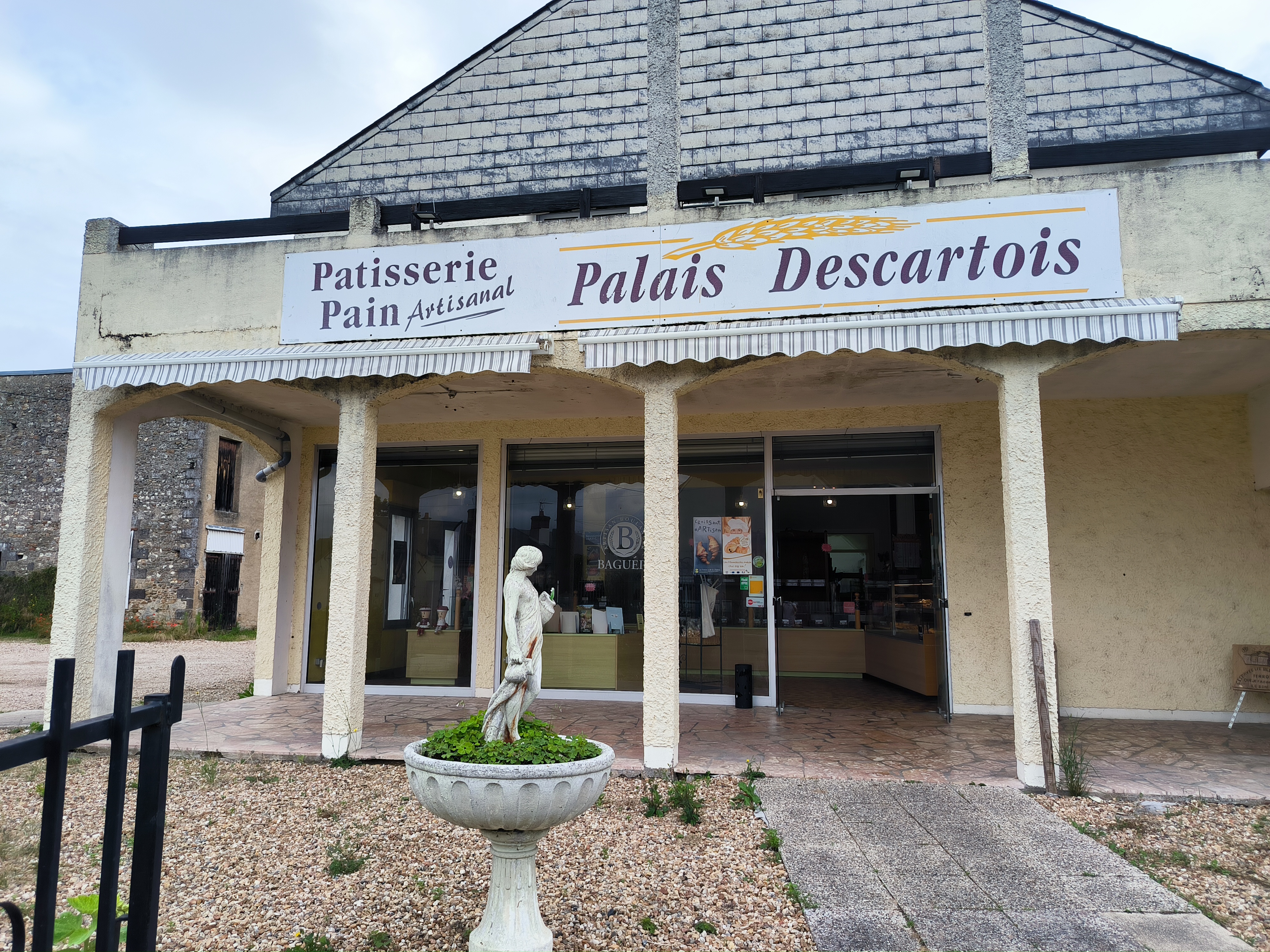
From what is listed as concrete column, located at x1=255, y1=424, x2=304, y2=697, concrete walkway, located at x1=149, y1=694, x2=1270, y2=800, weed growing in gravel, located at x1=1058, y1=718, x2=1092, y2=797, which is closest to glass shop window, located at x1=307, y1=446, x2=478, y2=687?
concrete column, located at x1=255, y1=424, x2=304, y2=697

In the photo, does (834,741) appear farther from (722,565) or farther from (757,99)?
(757,99)

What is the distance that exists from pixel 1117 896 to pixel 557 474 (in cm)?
675

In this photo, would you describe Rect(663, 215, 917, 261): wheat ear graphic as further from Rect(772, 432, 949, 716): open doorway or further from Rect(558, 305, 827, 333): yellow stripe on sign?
Rect(772, 432, 949, 716): open doorway

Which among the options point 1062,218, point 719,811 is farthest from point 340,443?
point 1062,218

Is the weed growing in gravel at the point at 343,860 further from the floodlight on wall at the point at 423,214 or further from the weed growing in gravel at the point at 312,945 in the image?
the floodlight on wall at the point at 423,214

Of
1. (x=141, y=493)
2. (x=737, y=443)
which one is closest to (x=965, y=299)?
(x=737, y=443)

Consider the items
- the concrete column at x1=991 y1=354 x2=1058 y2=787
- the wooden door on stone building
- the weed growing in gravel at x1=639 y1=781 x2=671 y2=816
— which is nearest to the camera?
the weed growing in gravel at x1=639 y1=781 x2=671 y2=816

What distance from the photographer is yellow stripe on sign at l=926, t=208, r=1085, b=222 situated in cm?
580

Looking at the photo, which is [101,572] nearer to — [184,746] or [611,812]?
[184,746]

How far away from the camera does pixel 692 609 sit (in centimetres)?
895

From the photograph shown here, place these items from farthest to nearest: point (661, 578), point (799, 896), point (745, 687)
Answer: point (745, 687) < point (661, 578) < point (799, 896)

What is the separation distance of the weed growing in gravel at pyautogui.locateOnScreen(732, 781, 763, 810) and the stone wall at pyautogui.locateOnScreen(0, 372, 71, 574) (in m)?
20.6

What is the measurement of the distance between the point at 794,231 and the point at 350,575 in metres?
4.34

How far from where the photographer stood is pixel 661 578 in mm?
6000
